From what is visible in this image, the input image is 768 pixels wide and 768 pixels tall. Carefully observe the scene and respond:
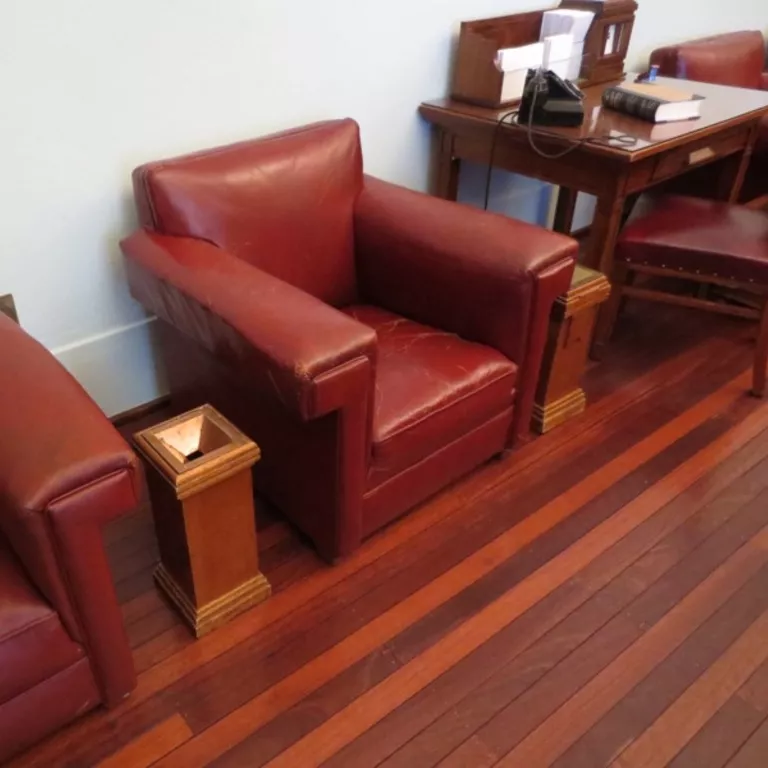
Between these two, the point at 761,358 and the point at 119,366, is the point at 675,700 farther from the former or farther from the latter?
the point at 119,366

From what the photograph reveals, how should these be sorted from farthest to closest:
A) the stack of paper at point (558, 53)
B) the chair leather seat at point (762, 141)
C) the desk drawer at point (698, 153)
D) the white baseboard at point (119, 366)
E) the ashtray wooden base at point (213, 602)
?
the chair leather seat at point (762, 141) → the stack of paper at point (558, 53) → the desk drawer at point (698, 153) → the white baseboard at point (119, 366) → the ashtray wooden base at point (213, 602)

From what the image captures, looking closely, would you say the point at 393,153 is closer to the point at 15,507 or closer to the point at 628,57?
the point at 628,57

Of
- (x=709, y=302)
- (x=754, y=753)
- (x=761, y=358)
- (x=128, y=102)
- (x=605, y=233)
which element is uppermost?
(x=128, y=102)

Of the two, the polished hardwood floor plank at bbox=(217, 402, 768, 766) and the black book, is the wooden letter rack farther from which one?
the polished hardwood floor plank at bbox=(217, 402, 768, 766)

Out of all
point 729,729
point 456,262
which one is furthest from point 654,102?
point 729,729

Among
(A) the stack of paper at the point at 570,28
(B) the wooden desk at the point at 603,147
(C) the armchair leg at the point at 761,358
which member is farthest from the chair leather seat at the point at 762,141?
(C) the armchair leg at the point at 761,358

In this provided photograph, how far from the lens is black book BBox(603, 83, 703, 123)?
7.29ft

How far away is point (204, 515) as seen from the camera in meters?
1.44

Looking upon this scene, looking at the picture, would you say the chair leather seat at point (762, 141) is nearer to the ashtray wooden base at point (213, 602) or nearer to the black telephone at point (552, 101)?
the black telephone at point (552, 101)

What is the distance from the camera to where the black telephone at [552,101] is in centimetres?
213

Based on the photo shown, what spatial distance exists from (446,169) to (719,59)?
1.39 metres

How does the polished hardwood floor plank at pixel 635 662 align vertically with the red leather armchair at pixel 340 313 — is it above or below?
below

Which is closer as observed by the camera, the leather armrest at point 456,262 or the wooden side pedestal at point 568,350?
the leather armrest at point 456,262

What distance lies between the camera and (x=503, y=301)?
1.75 m
